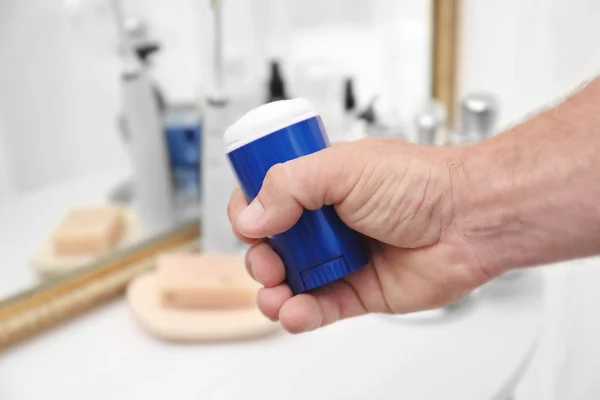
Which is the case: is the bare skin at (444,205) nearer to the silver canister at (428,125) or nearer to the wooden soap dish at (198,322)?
the wooden soap dish at (198,322)

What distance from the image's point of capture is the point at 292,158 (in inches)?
16.7

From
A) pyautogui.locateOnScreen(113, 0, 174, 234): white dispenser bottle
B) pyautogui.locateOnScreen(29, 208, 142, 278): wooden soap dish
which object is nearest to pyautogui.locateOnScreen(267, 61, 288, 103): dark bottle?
pyautogui.locateOnScreen(113, 0, 174, 234): white dispenser bottle

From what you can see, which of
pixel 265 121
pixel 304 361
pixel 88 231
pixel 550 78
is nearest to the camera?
pixel 265 121

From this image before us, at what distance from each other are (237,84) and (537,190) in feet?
1.31

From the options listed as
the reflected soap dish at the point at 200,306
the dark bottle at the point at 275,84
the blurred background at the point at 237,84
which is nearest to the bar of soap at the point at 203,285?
the reflected soap dish at the point at 200,306

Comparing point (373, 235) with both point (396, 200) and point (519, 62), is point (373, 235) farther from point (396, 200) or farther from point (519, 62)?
point (519, 62)

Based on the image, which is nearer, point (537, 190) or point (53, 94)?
point (537, 190)

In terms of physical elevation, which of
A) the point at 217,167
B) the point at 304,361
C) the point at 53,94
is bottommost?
the point at 304,361

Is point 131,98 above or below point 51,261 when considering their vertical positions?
above

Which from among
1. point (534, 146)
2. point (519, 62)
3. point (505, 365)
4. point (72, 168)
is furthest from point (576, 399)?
point (72, 168)

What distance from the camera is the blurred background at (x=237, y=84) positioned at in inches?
25.1

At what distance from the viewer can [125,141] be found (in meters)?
0.72

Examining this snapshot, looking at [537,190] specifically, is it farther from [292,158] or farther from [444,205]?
[292,158]

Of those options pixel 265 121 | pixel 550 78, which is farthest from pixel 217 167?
pixel 550 78
